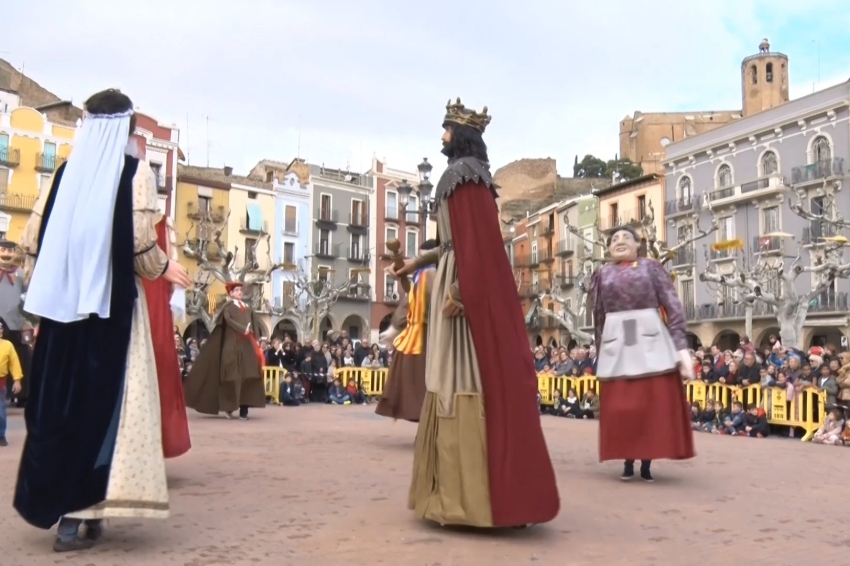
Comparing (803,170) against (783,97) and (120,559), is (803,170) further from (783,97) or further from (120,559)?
(120,559)

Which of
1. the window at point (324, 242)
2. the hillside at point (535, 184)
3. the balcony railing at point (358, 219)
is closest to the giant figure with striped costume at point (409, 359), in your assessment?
the window at point (324, 242)

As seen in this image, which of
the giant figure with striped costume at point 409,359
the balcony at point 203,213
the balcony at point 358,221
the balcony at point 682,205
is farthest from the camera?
the balcony at point 358,221

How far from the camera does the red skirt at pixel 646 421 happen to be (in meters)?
6.72

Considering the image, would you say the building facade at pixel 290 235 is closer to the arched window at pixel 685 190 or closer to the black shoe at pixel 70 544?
the arched window at pixel 685 190

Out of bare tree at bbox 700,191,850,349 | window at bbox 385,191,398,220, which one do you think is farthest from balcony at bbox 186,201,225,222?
bare tree at bbox 700,191,850,349

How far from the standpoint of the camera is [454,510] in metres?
4.45

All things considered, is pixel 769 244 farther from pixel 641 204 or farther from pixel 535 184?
pixel 535 184

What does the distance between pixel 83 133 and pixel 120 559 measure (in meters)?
2.09

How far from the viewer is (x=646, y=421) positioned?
6.79m

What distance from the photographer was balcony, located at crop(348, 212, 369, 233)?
5516cm

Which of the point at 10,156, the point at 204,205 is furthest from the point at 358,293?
the point at 10,156

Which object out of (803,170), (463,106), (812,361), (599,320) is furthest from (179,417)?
(803,170)

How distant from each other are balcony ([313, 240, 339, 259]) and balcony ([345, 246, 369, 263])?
3.04 ft

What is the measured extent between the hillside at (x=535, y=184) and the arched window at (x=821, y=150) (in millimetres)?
A: 31931
